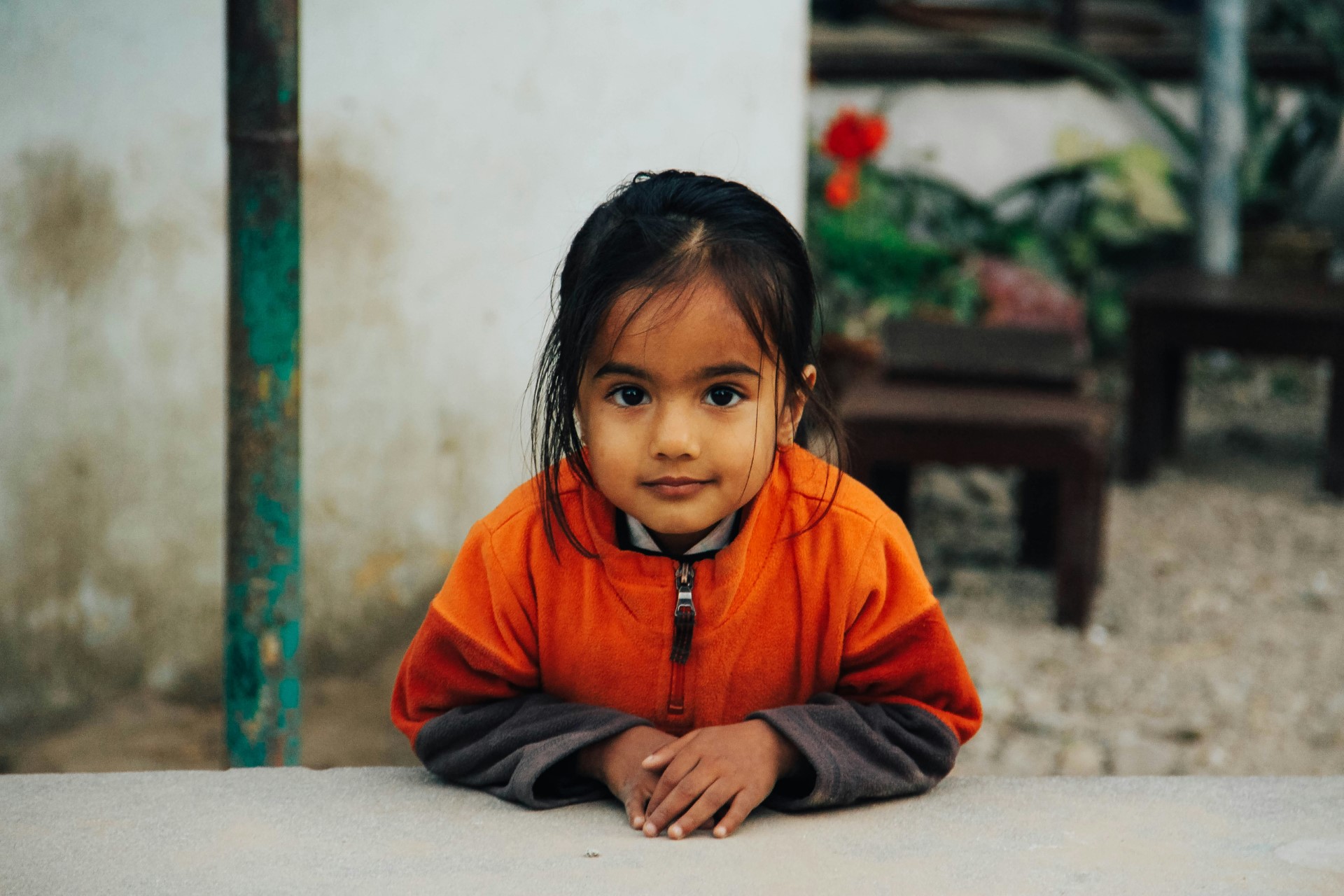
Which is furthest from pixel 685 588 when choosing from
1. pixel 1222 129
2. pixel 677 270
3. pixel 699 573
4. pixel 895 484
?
pixel 1222 129

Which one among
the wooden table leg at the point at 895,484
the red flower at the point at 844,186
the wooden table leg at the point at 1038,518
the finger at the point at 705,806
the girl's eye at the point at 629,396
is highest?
the red flower at the point at 844,186

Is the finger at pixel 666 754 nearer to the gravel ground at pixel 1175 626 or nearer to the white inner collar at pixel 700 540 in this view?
the white inner collar at pixel 700 540

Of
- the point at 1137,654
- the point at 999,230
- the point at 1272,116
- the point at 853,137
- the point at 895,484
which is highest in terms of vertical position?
the point at 1272,116

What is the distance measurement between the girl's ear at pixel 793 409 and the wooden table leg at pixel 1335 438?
363 cm

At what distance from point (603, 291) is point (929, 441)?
90.9 inches

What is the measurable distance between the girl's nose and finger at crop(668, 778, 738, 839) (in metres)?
0.34

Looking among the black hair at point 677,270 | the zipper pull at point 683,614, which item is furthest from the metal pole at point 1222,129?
the zipper pull at point 683,614

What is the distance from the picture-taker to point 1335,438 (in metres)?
4.75

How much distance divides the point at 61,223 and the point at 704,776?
2.00 m

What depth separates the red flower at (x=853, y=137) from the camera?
551 cm

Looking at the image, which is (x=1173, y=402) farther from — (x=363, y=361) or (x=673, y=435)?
(x=673, y=435)

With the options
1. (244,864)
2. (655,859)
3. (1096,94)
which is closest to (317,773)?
(244,864)

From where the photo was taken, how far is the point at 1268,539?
4426 millimetres

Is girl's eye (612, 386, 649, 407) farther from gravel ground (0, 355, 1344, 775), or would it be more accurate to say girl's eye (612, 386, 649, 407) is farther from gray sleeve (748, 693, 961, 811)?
gravel ground (0, 355, 1344, 775)
